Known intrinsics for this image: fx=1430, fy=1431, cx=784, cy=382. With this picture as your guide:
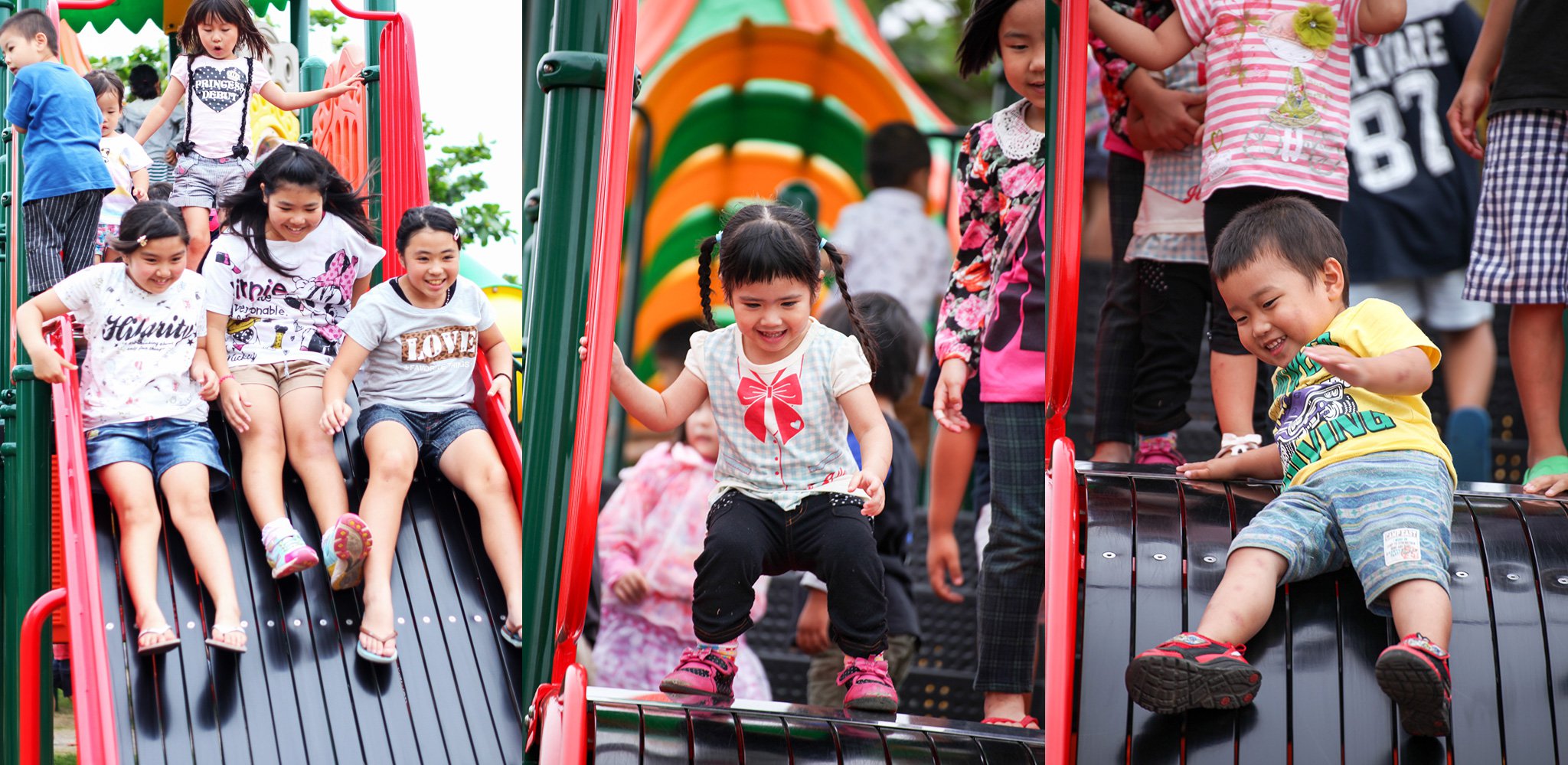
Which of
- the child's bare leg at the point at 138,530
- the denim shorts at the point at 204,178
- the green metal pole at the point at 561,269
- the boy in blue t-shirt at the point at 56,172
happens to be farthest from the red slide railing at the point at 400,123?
the green metal pole at the point at 561,269

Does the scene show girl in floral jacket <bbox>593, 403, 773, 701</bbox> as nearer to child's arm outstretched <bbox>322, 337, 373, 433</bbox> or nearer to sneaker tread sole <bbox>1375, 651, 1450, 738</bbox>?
child's arm outstretched <bbox>322, 337, 373, 433</bbox>

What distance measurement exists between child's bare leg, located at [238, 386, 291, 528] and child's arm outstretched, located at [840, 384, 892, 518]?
1430mm

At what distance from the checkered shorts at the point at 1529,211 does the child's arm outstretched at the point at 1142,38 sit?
493 mm

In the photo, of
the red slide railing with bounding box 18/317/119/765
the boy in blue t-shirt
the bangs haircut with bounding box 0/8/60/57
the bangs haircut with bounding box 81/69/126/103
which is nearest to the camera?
the red slide railing with bounding box 18/317/119/765

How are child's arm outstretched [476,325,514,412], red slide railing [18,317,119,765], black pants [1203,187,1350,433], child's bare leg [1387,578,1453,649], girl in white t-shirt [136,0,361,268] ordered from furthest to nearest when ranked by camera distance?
girl in white t-shirt [136,0,361,268], child's arm outstretched [476,325,514,412], black pants [1203,187,1350,433], red slide railing [18,317,119,765], child's bare leg [1387,578,1453,649]

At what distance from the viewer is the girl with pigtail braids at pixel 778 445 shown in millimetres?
3098

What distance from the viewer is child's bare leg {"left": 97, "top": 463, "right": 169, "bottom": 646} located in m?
3.68

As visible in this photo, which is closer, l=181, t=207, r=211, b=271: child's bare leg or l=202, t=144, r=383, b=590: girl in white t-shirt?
l=202, t=144, r=383, b=590: girl in white t-shirt

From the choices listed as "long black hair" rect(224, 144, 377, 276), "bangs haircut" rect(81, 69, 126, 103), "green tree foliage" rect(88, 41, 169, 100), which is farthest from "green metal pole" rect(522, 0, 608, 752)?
"green tree foliage" rect(88, 41, 169, 100)

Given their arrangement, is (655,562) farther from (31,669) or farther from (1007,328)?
(31,669)

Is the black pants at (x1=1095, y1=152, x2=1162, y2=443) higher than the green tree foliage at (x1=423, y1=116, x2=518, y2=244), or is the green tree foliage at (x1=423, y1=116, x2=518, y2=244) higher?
the green tree foliage at (x1=423, y1=116, x2=518, y2=244)

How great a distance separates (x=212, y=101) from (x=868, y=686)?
4337 mm

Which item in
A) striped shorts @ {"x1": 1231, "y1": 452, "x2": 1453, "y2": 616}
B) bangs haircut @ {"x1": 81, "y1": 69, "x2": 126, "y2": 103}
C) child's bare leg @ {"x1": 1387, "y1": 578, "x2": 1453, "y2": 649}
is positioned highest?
bangs haircut @ {"x1": 81, "y1": 69, "x2": 126, "y2": 103}

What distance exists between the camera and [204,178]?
6176 millimetres
